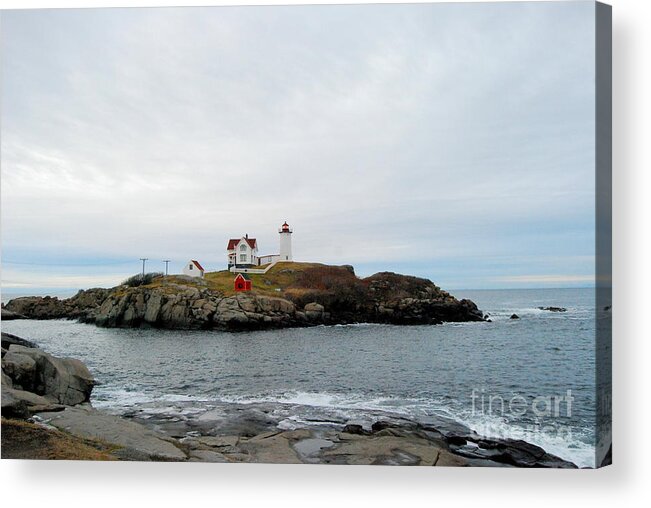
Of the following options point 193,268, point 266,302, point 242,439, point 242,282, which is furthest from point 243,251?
point 242,439

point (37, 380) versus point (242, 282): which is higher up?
point (242, 282)

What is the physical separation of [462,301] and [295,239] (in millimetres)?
2605

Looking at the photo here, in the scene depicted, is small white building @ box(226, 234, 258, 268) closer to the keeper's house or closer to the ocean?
the keeper's house

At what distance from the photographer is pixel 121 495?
19.7ft

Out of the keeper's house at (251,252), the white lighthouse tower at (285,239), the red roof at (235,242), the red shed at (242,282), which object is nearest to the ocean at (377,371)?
the red shed at (242,282)

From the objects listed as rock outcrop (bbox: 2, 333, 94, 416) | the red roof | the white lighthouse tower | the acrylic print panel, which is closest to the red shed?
the acrylic print panel

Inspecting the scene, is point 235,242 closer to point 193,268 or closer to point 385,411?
point 193,268

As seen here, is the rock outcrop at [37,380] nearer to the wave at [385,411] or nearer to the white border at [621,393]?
the wave at [385,411]

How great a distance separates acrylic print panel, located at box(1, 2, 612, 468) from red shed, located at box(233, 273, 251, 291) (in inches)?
2.4

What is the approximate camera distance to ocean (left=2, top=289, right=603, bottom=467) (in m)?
5.84

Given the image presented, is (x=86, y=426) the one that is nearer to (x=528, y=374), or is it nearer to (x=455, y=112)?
(x=528, y=374)

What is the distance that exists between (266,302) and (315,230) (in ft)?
4.93

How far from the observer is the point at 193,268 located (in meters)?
6.82

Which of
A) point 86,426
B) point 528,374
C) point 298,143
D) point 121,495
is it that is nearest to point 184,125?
point 298,143
